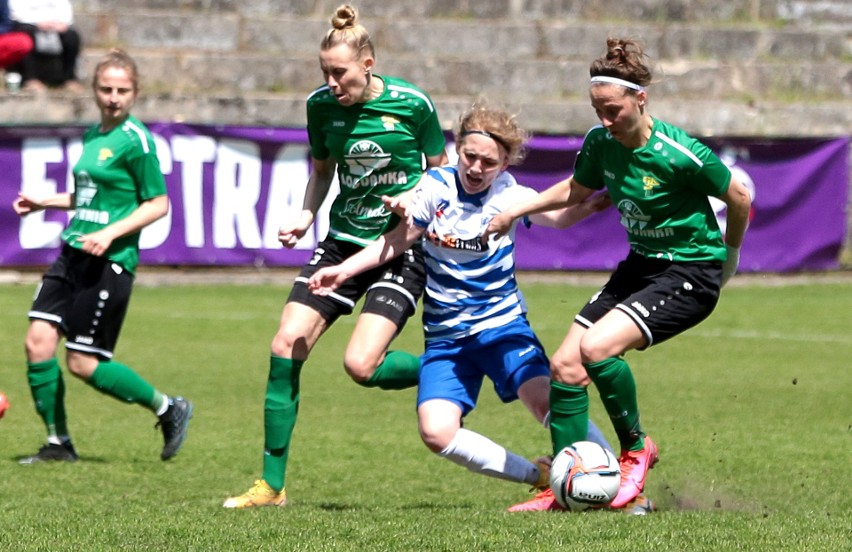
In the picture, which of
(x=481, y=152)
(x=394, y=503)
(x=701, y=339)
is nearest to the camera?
(x=481, y=152)

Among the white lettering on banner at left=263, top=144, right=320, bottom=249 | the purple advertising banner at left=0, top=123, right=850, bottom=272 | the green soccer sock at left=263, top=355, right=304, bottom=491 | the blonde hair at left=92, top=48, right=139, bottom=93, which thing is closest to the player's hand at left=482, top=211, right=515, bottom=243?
the green soccer sock at left=263, top=355, right=304, bottom=491

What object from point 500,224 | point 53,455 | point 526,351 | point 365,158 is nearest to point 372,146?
point 365,158

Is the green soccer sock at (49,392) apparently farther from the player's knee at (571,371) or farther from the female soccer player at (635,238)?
the player's knee at (571,371)

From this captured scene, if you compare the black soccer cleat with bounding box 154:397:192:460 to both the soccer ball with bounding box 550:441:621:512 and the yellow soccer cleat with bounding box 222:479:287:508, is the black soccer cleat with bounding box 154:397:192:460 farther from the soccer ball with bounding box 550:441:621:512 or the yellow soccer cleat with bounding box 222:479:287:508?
the soccer ball with bounding box 550:441:621:512

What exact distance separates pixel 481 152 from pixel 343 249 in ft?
3.39

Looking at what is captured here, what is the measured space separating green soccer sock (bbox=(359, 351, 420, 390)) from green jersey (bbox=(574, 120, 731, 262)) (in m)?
1.21

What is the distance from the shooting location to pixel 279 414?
5953 mm

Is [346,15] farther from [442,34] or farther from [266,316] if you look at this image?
[442,34]

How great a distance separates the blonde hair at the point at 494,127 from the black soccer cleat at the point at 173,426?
7.97 feet

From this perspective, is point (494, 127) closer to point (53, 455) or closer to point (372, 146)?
point (372, 146)

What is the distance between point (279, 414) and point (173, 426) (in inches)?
56.9

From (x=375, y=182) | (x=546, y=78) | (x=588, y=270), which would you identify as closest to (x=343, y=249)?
(x=375, y=182)

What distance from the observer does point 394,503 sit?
6.09 metres

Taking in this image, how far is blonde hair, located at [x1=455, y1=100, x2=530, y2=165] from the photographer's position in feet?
18.3
